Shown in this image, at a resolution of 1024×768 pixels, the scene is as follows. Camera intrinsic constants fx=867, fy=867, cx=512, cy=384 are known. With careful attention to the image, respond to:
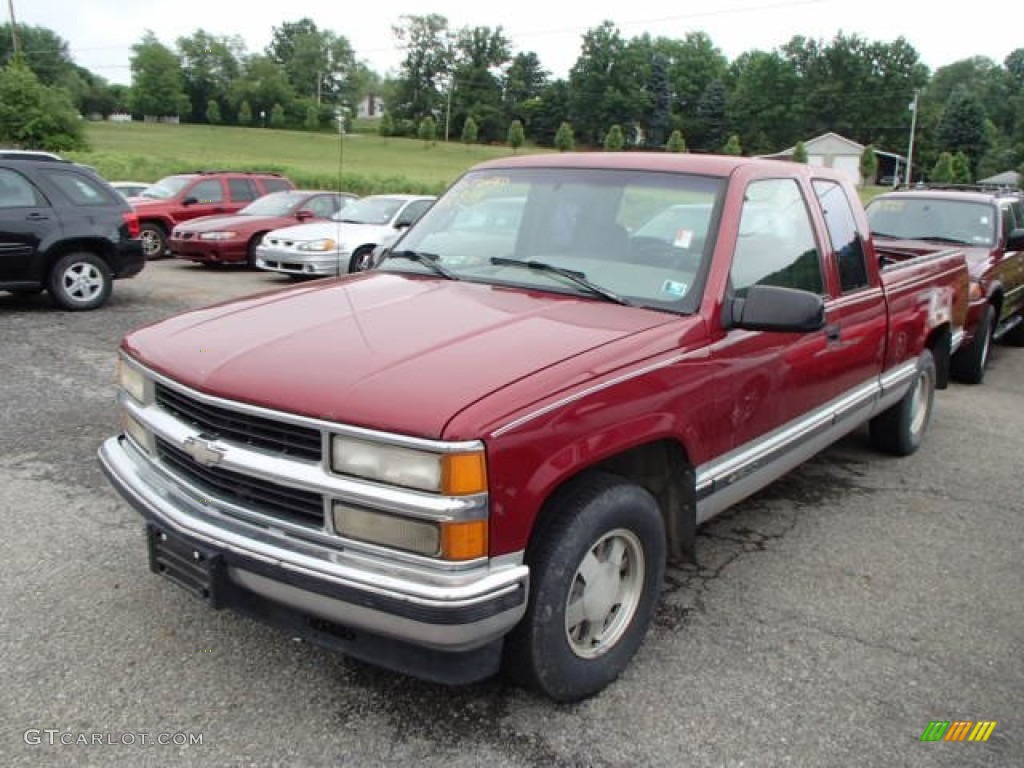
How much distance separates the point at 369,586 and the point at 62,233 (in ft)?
30.3

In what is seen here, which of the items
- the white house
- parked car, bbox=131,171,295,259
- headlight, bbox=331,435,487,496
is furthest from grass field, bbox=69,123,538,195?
the white house

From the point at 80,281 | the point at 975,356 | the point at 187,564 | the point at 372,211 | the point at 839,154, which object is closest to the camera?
the point at 187,564

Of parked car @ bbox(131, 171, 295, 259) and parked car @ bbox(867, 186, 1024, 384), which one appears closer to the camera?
parked car @ bbox(867, 186, 1024, 384)

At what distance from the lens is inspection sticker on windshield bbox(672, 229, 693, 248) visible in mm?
3500

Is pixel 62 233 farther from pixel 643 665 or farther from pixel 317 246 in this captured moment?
pixel 643 665

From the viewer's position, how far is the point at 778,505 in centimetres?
492

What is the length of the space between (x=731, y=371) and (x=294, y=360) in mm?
1659

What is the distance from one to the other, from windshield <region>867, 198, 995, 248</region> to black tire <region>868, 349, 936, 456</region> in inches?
127

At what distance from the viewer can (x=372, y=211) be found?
1447 cm

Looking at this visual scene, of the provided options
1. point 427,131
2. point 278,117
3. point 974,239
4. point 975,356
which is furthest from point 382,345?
point 427,131

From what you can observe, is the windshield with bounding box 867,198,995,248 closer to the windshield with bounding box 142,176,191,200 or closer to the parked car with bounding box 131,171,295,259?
the parked car with bounding box 131,171,295,259

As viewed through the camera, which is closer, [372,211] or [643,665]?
[643,665]

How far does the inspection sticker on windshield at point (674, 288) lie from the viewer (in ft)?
10.9

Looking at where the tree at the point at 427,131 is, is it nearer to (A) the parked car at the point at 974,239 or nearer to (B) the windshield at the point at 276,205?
(B) the windshield at the point at 276,205
